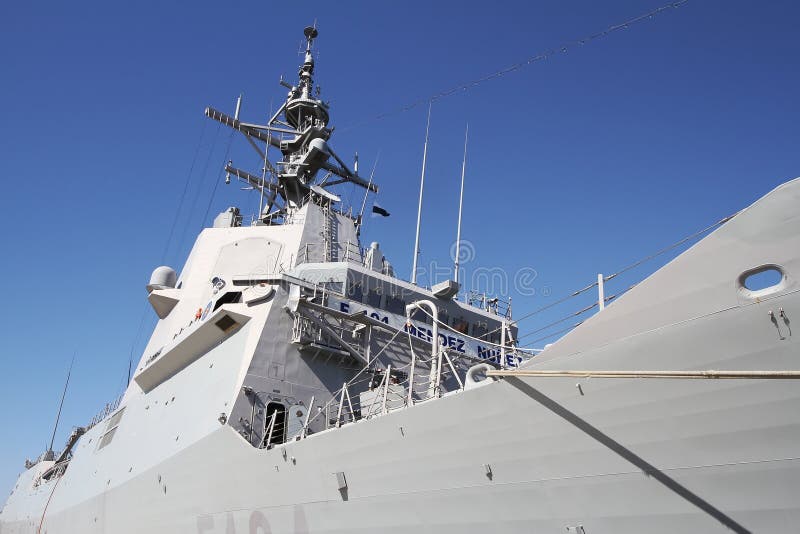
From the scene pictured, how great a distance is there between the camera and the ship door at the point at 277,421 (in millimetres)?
10038

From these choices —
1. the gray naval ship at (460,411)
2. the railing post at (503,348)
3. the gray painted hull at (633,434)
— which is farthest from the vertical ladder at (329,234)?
the gray painted hull at (633,434)

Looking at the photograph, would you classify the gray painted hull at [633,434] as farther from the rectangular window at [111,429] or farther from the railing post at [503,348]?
the rectangular window at [111,429]

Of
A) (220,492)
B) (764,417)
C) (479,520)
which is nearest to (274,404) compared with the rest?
(220,492)

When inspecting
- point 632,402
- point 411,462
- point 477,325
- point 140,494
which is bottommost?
point 140,494

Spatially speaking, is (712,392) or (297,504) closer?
(712,392)

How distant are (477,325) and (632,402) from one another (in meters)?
8.85

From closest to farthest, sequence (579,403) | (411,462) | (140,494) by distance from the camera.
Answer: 1. (579,403)
2. (411,462)
3. (140,494)

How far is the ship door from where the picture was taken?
1004 cm

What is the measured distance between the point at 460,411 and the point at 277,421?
509 centimetres

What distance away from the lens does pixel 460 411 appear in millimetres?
6254

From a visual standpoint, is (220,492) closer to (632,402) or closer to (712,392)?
(632,402)

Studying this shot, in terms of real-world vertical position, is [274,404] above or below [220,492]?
above

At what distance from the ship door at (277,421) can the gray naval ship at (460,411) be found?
0.04 m

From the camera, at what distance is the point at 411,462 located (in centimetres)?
679
